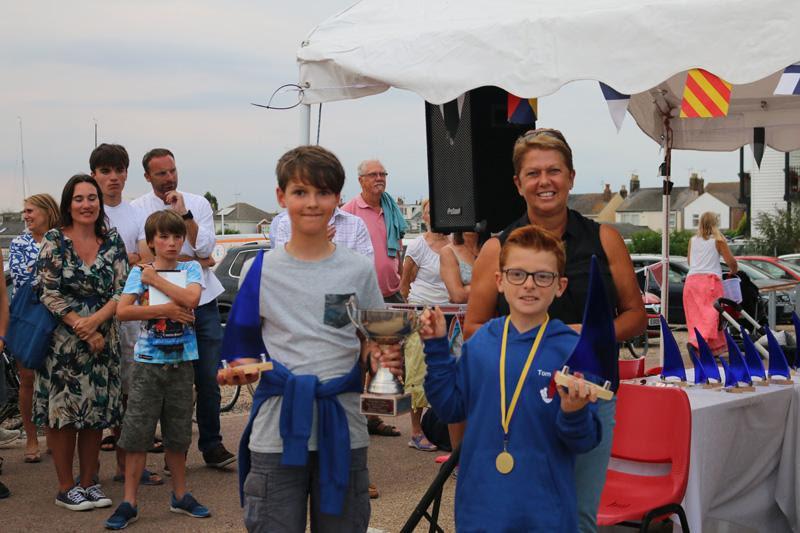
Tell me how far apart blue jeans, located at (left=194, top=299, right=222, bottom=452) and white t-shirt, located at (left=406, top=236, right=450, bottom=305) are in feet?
5.89

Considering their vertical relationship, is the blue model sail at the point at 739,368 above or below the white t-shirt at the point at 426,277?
below

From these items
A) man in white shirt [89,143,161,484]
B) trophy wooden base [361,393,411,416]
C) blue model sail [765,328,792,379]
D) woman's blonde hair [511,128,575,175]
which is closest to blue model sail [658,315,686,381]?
blue model sail [765,328,792,379]

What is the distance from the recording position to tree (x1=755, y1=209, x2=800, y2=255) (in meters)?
38.5

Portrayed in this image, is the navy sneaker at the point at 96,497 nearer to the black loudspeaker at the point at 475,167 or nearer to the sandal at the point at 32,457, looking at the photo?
the sandal at the point at 32,457

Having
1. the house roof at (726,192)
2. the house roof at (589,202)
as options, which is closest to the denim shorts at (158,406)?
the house roof at (726,192)

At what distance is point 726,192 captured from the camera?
94562 mm

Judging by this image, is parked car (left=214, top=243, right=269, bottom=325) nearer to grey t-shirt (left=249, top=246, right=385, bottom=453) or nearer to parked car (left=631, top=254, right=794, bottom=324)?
parked car (left=631, top=254, right=794, bottom=324)

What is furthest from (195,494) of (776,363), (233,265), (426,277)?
(233,265)

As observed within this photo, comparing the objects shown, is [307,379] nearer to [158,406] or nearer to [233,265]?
[158,406]

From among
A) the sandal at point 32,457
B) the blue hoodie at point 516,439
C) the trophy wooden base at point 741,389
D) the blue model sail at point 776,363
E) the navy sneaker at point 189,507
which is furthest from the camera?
the sandal at point 32,457

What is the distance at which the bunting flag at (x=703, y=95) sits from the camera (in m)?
5.09

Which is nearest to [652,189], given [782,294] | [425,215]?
[782,294]

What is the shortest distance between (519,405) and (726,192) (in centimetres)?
9670

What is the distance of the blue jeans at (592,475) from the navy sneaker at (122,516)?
3.14 meters
